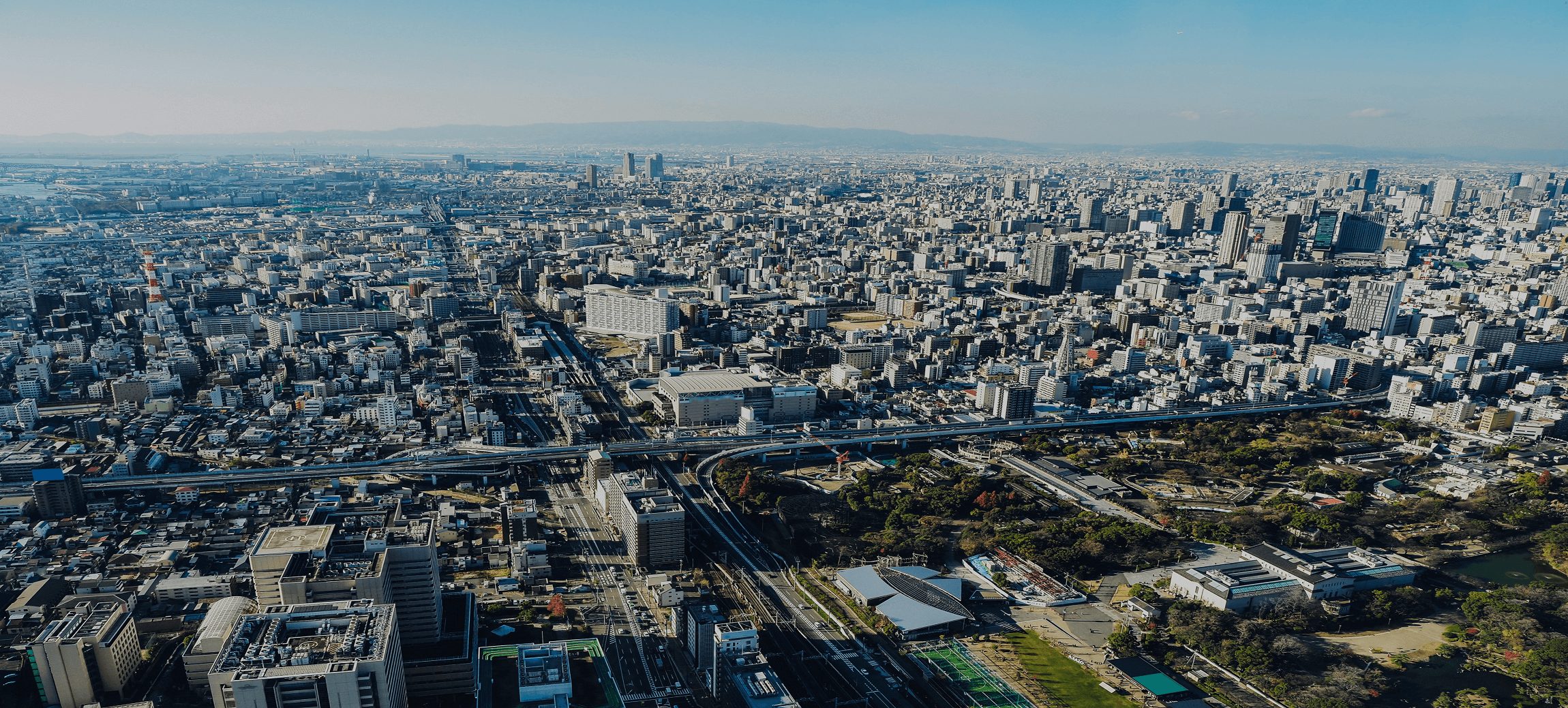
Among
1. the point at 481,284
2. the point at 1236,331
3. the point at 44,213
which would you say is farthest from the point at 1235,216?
the point at 44,213

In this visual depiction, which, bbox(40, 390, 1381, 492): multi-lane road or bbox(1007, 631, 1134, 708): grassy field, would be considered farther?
bbox(40, 390, 1381, 492): multi-lane road

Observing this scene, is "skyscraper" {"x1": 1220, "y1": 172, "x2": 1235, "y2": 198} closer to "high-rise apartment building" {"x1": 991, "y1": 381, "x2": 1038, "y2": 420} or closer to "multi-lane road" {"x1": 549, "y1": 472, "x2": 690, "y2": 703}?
"high-rise apartment building" {"x1": 991, "y1": 381, "x2": 1038, "y2": 420}

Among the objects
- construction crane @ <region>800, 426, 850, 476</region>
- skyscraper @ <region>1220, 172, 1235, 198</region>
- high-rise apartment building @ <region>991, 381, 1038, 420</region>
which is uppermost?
skyscraper @ <region>1220, 172, 1235, 198</region>

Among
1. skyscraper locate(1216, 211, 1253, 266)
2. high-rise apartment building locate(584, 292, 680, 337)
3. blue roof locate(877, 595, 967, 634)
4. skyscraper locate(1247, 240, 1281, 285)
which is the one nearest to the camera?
blue roof locate(877, 595, 967, 634)

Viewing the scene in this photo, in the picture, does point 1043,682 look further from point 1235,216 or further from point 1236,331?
point 1235,216

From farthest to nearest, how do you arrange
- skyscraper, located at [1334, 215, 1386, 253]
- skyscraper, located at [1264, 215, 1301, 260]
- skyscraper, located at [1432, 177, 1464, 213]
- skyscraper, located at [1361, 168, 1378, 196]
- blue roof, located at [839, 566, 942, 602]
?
skyscraper, located at [1361, 168, 1378, 196] < skyscraper, located at [1432, 177, 1464, 213] < skyscraper, located at [1334, 215, 1386, 253] < skyscraper, located at [1264, 215, 1301, 260] < blue roof, located at [839, 566, 942, 602]

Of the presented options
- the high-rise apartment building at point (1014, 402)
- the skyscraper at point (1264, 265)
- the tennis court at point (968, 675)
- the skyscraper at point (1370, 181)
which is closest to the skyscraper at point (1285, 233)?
the skyscraper at point (1264, 265)

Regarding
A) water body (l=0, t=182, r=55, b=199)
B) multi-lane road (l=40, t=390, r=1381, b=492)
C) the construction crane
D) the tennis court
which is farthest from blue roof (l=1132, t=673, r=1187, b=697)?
water body (l=0, t=182, r=55, b=199)
